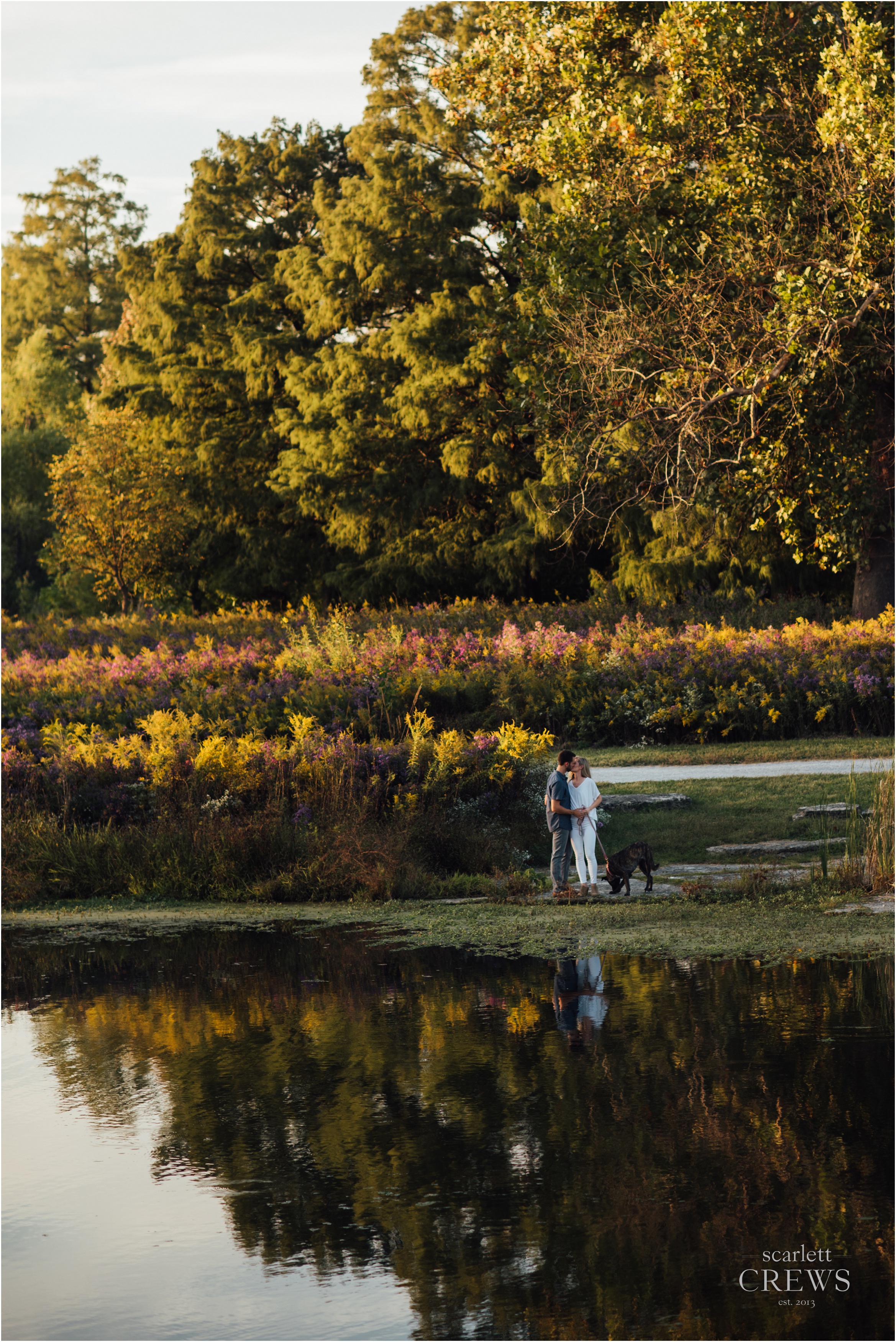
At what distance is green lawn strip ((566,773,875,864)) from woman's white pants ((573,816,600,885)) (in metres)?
0.65

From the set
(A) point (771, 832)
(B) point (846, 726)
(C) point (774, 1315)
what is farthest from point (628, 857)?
(B) point (846, 726)

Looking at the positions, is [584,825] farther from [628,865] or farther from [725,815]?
[725,815]

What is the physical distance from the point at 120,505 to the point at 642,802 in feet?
82.2

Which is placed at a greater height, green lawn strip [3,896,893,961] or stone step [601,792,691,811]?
stone step [601,792,691,811]

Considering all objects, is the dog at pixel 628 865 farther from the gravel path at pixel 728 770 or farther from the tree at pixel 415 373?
the tree at pixel 415 373

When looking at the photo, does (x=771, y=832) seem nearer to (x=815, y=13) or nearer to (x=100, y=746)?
(x=100, y=746)

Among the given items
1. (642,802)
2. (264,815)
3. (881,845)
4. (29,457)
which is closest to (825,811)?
(642,802)

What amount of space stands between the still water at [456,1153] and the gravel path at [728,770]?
A: 255 inches

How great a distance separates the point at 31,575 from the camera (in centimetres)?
5341

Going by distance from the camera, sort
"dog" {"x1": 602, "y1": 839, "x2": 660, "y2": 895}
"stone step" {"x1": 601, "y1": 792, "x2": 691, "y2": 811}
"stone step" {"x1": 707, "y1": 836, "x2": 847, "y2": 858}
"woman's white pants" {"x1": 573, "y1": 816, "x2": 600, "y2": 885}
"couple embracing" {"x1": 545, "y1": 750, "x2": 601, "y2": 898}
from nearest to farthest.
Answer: "dog" {"x1": 602, "y1": 839, "x2": 660, "y2": 895} < "couple embracing" {"x1": 545, "y1": 750, "x2": 601, "y2": 898} < "woman's white pants" {"x1": 573, "y1": 816, "x2": 600, "y2": 885} < "stone step" {"x1": 707, "y1": 836, "x2": 847, "y2": 858} < "stone step" {"x1": 601, "y1": 792, "x2": 691, "y2": 811}

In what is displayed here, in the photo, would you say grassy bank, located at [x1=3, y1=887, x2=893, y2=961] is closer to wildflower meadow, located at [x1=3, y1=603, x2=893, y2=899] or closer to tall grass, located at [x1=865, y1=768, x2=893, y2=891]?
tall grass, located at [x1=865, y1=768, x2=893, y2=891]

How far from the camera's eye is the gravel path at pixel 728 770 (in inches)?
580

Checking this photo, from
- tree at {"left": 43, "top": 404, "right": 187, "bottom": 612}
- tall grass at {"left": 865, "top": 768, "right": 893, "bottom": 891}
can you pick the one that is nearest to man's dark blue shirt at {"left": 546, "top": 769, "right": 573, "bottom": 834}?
tall grass at {"left": 865, "top": 768, "right": 893, "bottom": 891}

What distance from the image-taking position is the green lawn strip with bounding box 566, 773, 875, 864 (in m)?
12.4
